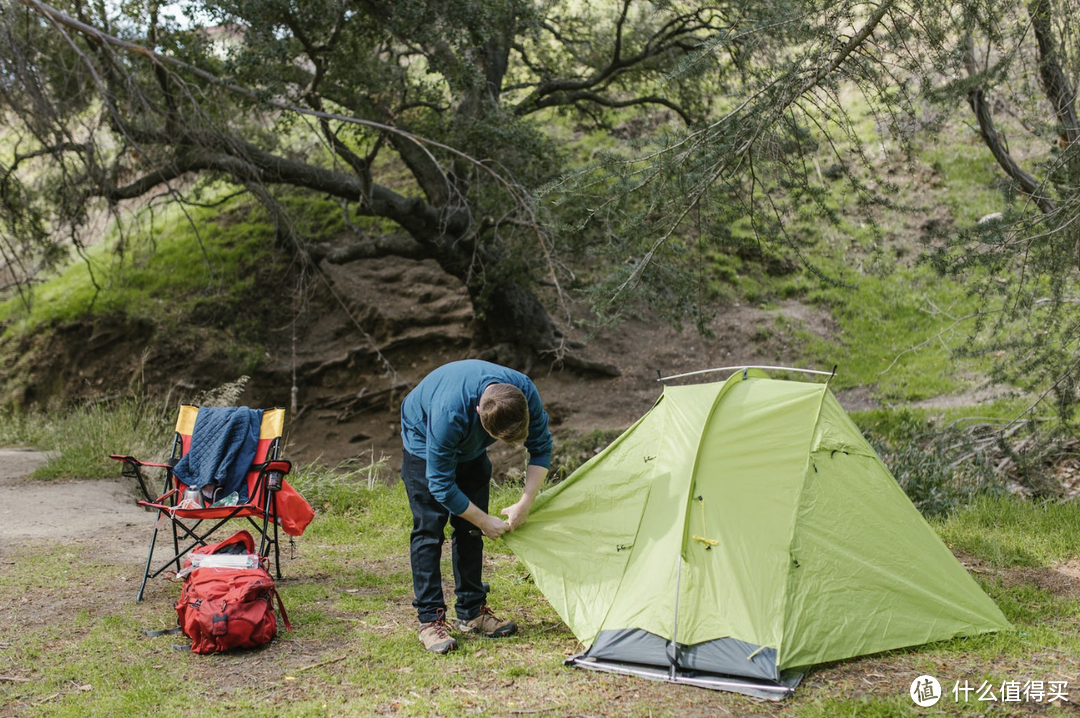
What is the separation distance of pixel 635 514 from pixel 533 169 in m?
5.78

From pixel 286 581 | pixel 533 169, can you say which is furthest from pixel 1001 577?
pixel 533 169

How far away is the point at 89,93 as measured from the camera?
28.7 ft

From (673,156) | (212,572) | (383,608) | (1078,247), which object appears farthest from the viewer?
(1078,247)

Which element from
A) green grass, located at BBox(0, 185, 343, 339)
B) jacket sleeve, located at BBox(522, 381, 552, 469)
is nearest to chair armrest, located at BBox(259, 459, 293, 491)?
jacket sleeve, located at BBox(522, 381, 552, 469)

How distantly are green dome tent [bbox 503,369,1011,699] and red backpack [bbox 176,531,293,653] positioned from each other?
1.22 m

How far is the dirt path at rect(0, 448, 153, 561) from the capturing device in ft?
18.9

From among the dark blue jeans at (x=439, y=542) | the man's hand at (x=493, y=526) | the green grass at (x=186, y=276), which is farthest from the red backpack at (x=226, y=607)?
the green grass at (x=186, y=276)

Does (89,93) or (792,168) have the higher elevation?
(89,93)

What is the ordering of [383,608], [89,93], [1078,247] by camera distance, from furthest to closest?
[89,93], [1078,247], [383,608]

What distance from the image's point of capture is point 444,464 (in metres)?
3.64

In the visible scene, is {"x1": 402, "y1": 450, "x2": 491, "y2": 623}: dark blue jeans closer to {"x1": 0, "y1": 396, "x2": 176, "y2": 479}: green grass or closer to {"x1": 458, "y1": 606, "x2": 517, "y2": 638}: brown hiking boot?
{"x1": 458, "y1": 606, "x2": 517, "y2": 638}: brown hiking boot

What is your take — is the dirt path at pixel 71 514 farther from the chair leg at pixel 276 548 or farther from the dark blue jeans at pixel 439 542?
the dark blue jeans at pixel 439 542

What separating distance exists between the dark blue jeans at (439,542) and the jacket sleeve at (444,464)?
0.13 metres

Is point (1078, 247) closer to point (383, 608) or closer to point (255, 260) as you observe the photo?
point (383, 608)
